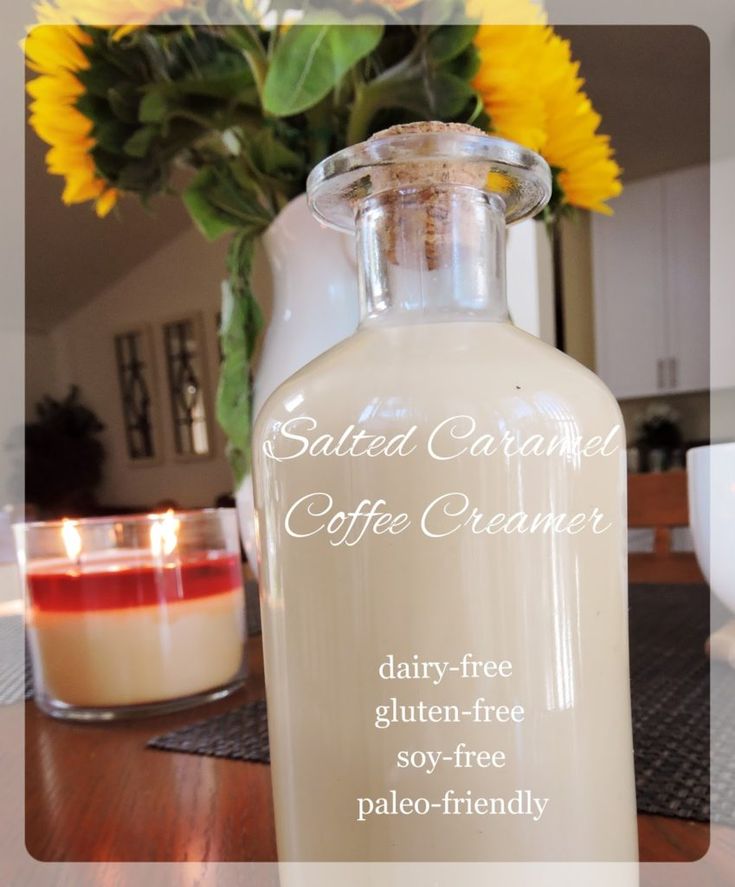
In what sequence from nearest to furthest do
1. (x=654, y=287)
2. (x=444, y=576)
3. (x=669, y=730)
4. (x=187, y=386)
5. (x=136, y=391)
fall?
1. (x=444, y=576)
2. (x=669, y=730)
3. (x=654, y=287)
4. (x=187, y=386)
5. (x=136, y=391)

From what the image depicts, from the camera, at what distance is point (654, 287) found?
8.83 ft

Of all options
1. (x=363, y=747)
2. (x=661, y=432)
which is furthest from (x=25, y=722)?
(x=661, y=432)

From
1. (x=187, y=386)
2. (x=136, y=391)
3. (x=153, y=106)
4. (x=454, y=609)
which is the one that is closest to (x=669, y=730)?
(x=454, y=609)

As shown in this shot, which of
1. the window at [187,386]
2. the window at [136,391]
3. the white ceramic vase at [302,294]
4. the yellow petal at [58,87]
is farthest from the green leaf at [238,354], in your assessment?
the window at [136,391]

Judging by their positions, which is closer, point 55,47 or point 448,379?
point 448,379

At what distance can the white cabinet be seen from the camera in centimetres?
257

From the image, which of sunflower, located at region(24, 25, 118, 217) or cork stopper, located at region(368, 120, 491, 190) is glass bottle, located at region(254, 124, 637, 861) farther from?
sunflower, located at region(24, 25, 118, 217)

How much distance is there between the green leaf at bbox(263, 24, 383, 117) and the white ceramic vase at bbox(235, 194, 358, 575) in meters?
0.07

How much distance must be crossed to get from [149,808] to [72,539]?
0.58 feet

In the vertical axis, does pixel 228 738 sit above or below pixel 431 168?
below

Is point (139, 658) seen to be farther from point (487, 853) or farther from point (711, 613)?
point (711, 613)

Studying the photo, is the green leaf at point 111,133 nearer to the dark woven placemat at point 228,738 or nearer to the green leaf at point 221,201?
the green leaf at point 221,201

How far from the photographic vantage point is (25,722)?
0.43 meters

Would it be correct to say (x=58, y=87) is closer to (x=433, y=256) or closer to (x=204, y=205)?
(x=204, y=205)
